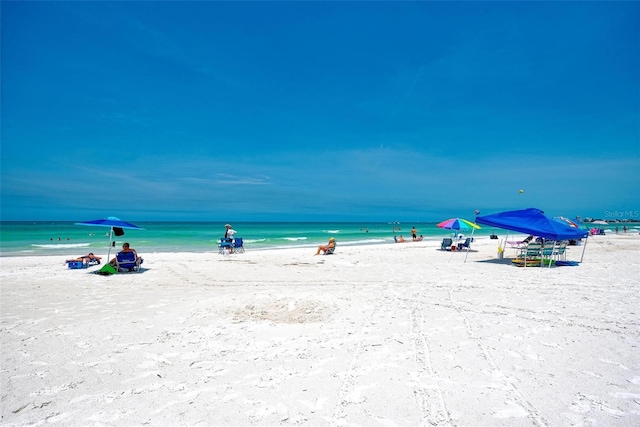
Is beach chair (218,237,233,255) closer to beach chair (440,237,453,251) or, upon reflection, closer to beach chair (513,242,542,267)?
beach chair (440,237,453,251)

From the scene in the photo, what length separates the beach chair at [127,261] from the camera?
1065 cm

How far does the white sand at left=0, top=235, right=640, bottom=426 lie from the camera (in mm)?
3039

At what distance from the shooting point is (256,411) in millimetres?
3035

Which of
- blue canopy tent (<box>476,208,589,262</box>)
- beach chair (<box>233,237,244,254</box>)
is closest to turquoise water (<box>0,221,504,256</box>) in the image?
beach chair (<box>233,237,244,254</box>)

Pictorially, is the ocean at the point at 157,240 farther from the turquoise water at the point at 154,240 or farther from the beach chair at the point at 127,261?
the beach chair at the point at 127,261

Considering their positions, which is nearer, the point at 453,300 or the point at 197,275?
the point at 453,300

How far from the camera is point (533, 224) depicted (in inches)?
454

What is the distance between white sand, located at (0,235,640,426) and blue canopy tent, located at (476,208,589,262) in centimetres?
309

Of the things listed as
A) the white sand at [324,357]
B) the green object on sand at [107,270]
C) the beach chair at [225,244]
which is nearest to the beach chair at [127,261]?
the green object on sand at [107,270]

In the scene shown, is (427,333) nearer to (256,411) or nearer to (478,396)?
(478,396)

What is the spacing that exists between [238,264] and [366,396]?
10338mm

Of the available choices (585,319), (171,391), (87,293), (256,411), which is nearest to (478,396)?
(256,411)

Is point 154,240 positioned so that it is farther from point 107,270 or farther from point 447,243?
point 447,243

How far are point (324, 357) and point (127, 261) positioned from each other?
904 cm
